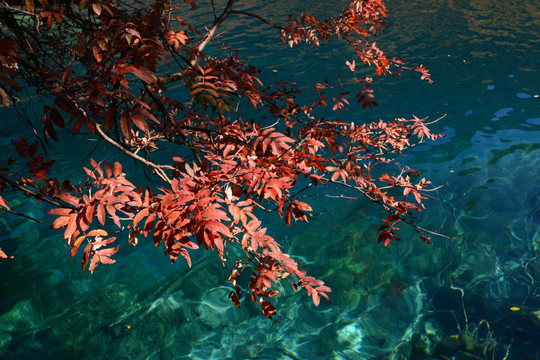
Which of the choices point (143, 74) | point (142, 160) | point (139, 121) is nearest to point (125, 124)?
point (139, 121)

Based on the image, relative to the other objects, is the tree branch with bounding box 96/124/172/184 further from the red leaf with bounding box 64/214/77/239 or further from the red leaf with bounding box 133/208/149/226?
the red leaf with bounding box 64/214/77/239

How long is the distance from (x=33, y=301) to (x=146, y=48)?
3846 millimetres

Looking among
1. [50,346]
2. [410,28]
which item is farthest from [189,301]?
[410,28]

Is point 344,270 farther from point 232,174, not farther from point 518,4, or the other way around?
point 518,4

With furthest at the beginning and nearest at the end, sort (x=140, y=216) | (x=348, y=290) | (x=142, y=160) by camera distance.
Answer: (x=348, y=290) → (x=142, y=160) → (x=140, y=216)

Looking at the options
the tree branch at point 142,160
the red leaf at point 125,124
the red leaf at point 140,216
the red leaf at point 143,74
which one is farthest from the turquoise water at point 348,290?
the red leaf at point 143,74

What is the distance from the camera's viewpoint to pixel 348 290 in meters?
4.55

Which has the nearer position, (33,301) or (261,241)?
(261,241)

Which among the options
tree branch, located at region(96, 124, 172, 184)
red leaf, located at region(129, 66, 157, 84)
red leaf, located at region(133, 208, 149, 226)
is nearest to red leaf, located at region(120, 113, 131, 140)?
red leaf, located at region(129, 66, 157, 84)

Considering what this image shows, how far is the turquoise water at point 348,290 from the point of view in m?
4.01

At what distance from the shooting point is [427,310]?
4285mm

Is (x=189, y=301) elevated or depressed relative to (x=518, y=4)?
depressed

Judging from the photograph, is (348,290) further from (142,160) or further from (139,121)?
(139,121)

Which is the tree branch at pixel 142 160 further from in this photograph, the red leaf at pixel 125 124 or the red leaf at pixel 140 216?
the red leaf at pixel 125 124
